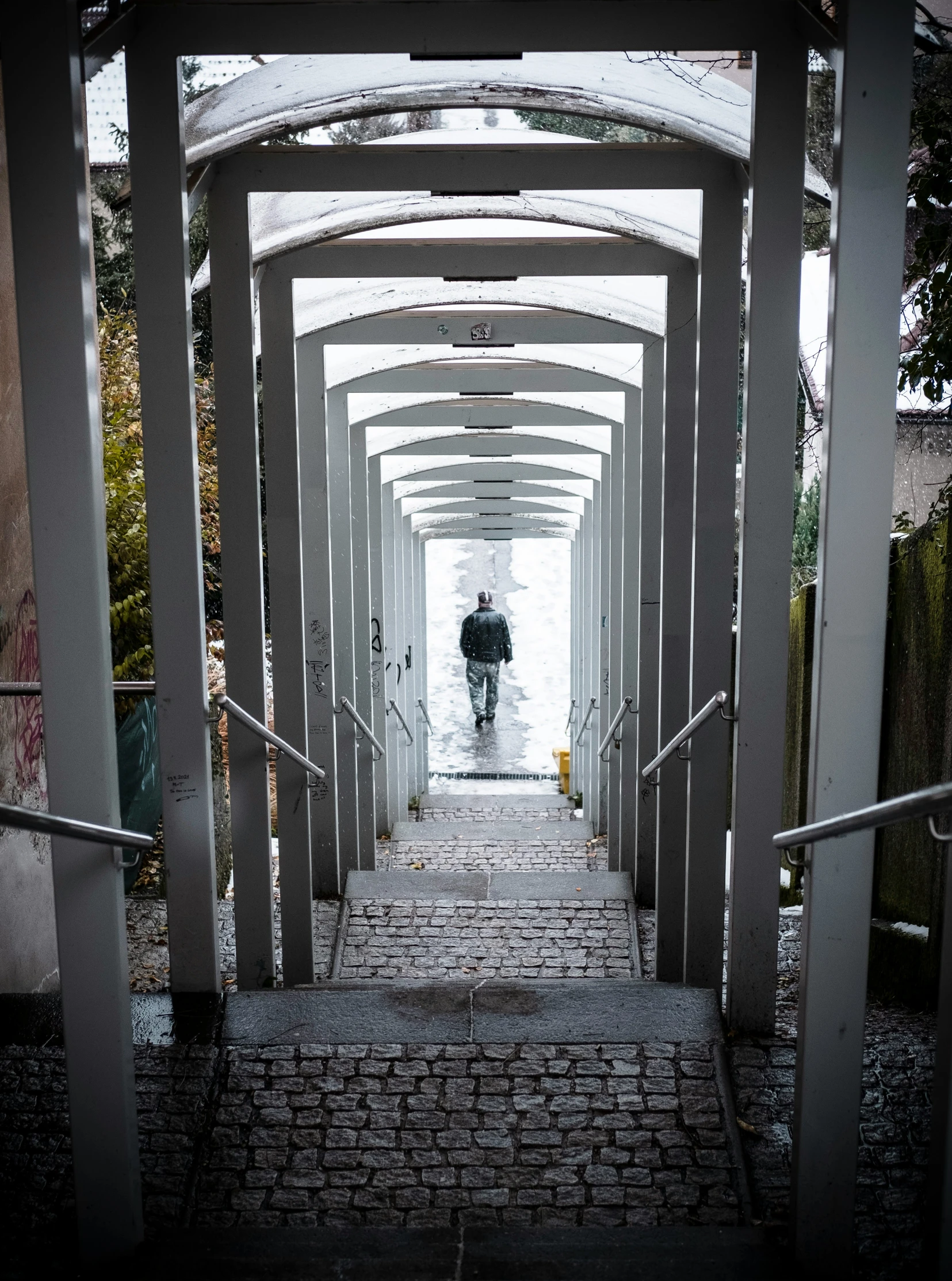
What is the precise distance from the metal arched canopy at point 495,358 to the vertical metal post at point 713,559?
2643 millimetres

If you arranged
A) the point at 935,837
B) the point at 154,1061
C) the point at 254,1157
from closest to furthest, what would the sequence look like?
1. the point at 935,837
2. the point at 254,1157
3. the point at 154,1061

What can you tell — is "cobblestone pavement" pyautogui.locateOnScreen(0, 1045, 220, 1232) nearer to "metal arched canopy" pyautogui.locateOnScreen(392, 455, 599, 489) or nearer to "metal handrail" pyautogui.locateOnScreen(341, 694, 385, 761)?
"metal handrail" pyautogui.locateOnScreen(341, 694, 385, 761)

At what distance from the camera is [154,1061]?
3396 mm

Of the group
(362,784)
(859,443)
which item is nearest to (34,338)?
(859,443)

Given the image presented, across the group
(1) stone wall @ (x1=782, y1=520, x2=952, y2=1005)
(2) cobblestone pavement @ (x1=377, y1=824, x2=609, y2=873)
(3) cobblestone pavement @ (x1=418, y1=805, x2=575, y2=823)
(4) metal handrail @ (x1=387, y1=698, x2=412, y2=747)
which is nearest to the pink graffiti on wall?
(1) stone wall @ (x1=782, y1=520, x2=952, y2=1005)

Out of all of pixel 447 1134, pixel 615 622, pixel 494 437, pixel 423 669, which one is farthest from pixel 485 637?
pixel 447 1134

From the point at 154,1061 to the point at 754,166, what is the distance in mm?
3324

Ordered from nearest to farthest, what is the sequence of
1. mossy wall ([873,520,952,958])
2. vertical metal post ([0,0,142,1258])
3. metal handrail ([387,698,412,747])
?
vertical metal post ([0,0,142,1258])
mossy wall ([873,520,952,958])
metal handrail ([387,698,412,747])

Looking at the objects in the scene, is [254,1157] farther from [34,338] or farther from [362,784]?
[362,784]

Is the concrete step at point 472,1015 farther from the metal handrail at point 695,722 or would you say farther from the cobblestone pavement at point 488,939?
the cobblestone pavement at point 488,939

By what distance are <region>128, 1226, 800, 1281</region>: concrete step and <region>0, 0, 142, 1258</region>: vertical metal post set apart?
0.20 metres

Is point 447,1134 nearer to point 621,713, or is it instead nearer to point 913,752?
point 913,752

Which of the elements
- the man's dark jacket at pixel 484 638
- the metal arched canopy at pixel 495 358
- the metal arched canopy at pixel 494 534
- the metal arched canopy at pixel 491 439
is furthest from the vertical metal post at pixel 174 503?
the man's dark jacket at pixel 484 638

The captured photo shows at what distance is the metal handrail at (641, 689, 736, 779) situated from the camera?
159 inches
